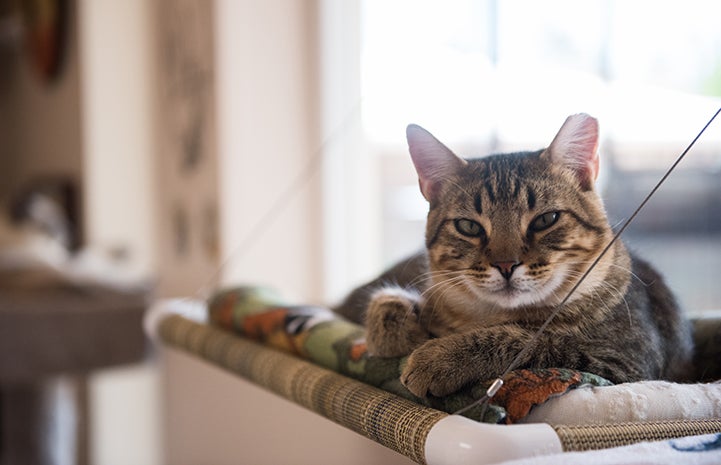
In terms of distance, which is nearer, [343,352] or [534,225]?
[534,225]

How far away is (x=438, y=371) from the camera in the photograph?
0.65 m

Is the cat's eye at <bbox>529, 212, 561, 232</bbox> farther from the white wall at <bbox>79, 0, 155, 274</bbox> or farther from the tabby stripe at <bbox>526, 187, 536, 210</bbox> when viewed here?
the white wall at <bbox>79, 0, 155, 274</bbox>

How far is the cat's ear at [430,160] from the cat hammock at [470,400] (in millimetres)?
189

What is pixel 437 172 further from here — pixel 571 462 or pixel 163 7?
pixel 163 7

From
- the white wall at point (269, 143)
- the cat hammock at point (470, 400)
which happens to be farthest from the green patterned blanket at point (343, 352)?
the white wall at point (269, 143)

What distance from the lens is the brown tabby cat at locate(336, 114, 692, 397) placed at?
0.67m

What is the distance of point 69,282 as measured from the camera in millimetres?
2211

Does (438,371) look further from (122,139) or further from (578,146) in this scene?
(122,139)

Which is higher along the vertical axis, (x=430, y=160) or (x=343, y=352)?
(x=430, y=160)

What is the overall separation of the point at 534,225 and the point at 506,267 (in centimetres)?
5

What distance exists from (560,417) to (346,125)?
0.94 m

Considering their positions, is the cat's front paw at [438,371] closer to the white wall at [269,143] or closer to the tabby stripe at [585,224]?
the tabby stripe at [585,224]

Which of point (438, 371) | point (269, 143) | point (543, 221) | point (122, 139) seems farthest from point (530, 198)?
point (122, 139)

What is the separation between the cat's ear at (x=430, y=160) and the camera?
30.1 inches
